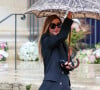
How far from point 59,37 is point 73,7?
354 millimetres

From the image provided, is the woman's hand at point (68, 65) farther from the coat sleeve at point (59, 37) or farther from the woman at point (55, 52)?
the coat sleeve at point (59, 37)

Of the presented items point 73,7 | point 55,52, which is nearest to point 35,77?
point 55,52

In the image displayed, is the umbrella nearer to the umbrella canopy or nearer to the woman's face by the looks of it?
the umbrella canopy

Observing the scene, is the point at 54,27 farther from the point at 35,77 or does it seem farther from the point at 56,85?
the point at 35,77

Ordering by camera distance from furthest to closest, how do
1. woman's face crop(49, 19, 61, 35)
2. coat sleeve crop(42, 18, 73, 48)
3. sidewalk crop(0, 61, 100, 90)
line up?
sidewalk crop(0, 61, 100, 90), woman's face crop(49, 19, 61, 35), coat sleeve crop(42, 18, 73, 48)

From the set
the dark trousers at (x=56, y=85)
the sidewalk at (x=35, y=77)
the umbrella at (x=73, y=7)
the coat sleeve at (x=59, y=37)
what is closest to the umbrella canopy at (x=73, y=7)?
the umbrella at (x=73, y=7)

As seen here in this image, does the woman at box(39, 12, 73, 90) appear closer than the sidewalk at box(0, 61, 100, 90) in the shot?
Yes

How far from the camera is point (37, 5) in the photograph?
5301 mm

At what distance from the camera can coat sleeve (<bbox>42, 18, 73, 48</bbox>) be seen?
16.1 feet

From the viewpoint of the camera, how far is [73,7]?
500cm

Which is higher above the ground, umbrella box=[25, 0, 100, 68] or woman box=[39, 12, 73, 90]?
umbrella box=[25, 0, 100, 68]

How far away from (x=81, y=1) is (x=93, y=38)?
8.03 metres

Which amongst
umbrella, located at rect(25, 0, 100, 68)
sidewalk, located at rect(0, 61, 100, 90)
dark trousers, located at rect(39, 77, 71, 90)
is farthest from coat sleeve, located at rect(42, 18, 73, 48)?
sidewalk, located at rect(0, 61, 100, 90)

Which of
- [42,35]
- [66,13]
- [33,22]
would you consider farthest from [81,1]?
[33,22]
